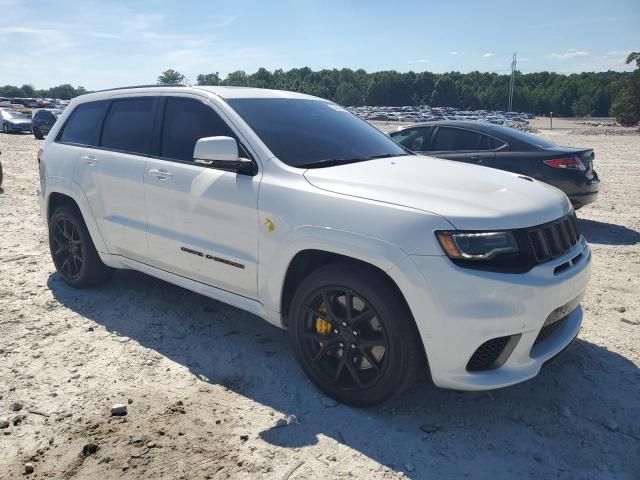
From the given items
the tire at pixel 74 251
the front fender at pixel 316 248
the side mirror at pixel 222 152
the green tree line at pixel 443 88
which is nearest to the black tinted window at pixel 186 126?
the side mirror at pixel 222 152

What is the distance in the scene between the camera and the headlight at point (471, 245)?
8.91 ft

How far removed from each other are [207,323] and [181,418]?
4.55 feet

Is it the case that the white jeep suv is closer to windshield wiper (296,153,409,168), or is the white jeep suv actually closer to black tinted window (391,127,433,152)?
windshield wiper (296,153,409,168)

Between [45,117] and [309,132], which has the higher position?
[45,117]

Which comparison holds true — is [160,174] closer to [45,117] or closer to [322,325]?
[322,325]

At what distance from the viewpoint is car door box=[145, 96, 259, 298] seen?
3.52 metres

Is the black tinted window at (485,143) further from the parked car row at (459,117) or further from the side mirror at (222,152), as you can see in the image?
the parked car row at (459,117)

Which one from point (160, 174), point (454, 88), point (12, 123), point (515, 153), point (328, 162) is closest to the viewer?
point (328, 162)

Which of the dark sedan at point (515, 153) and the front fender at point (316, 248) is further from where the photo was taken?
the dark sedan at point (515, 153)

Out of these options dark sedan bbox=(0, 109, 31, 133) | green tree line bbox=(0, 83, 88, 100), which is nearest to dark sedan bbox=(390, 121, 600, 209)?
dark sedan bbox=(0, 109, 31, 133)

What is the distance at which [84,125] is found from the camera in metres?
5.00

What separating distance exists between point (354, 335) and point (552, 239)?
1.26 meters

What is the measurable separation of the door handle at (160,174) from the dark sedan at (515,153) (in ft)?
13.5

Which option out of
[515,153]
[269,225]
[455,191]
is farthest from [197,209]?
[515,153]
